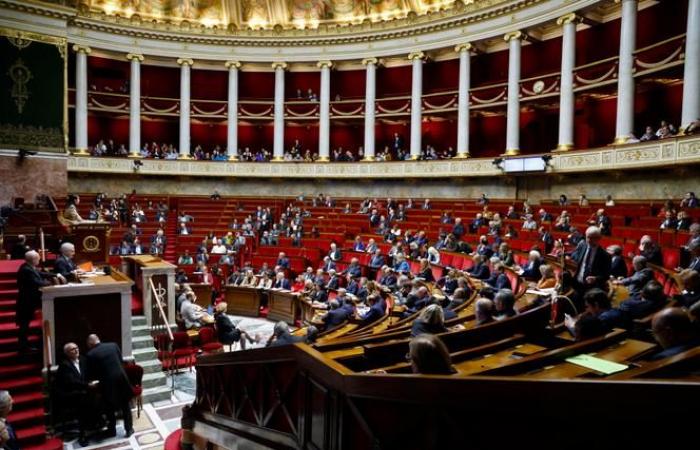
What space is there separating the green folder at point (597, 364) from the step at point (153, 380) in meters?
7.61

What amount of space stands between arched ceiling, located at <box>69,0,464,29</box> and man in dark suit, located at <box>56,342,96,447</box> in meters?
21.4

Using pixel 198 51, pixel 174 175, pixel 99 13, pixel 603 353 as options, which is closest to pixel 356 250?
pixel 603 353

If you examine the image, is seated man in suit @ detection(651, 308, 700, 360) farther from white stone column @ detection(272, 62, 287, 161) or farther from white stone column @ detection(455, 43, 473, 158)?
white stone column @ detection(272, 62, 287, 161)

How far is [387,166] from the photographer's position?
2314 centimetres

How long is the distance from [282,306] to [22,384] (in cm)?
748

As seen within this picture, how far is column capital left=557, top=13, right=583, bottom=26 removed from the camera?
58.9 ft

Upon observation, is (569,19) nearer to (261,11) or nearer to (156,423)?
(261,11)

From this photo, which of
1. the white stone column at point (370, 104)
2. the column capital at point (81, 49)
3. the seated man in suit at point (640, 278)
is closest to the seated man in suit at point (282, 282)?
the seated man in suit at point (640, 278)

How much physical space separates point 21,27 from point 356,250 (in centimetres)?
→ 1636

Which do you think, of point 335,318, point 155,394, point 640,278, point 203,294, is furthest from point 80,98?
point 640,278

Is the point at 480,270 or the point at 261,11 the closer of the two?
the point at 480,270

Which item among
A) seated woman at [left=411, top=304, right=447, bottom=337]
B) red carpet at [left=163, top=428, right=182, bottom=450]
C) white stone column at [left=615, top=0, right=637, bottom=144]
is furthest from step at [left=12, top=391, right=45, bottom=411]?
white stone column at [left=615, top=0, right=637, bottom=144]

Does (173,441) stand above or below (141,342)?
below

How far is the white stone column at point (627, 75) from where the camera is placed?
1595 cm
